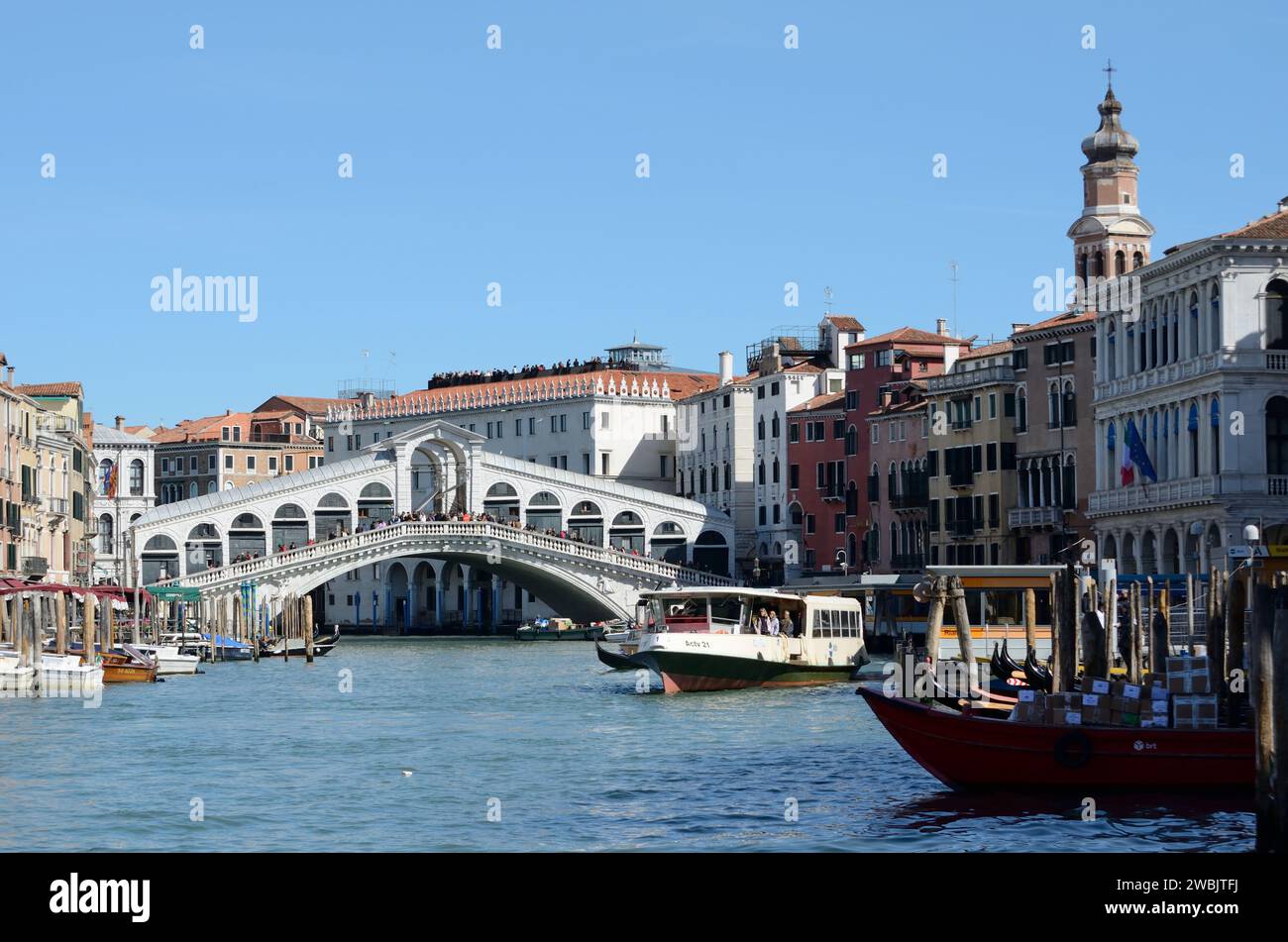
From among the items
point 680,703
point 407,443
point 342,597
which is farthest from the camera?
point 342,597

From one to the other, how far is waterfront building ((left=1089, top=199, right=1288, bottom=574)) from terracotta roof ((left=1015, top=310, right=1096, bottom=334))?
4.78m

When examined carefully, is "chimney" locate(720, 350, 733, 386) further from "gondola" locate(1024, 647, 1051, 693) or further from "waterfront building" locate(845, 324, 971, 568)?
"gondola" locate(1024, 647, 1051, 693)

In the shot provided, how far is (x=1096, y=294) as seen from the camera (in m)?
45.8

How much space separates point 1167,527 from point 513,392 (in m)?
40.8

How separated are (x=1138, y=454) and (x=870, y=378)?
752 inches

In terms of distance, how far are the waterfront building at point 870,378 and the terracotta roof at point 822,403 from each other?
32.2 inches

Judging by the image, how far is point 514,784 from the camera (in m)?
20.1

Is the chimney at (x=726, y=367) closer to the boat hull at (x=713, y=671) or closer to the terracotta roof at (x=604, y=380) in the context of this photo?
the terracotta roof at (x=604, y=380)

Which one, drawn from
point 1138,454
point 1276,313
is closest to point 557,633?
point 1138,454

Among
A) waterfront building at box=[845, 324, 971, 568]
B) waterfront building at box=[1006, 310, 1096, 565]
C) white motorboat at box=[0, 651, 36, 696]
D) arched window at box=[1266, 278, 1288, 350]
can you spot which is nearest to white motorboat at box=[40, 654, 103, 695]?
white motorboat at box=[0, 651, 36, 696]

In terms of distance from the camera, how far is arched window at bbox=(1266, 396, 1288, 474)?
3850cm

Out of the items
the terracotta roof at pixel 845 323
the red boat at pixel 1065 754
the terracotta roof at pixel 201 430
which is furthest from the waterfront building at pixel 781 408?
the red boat at pixel 1065 754
